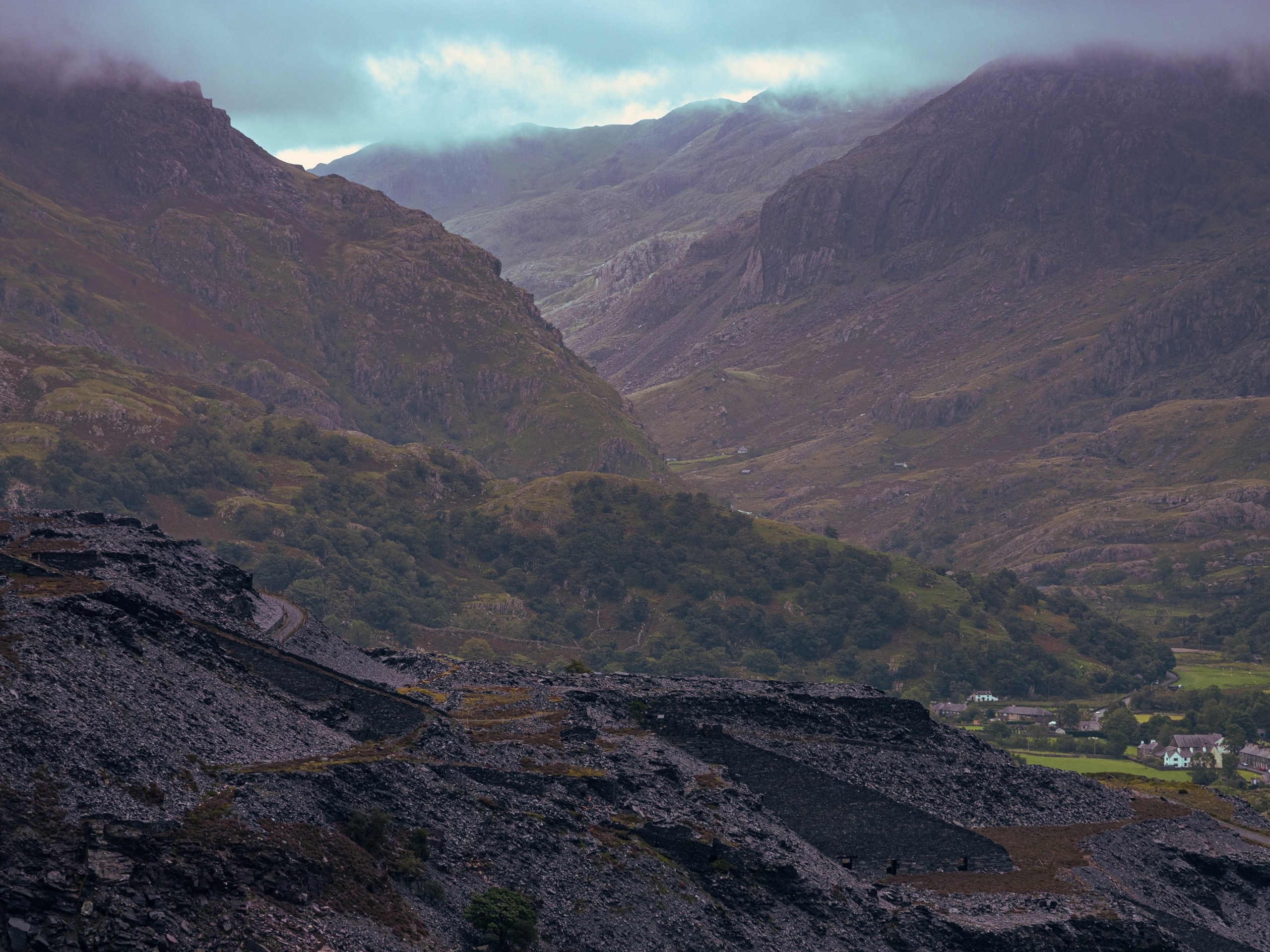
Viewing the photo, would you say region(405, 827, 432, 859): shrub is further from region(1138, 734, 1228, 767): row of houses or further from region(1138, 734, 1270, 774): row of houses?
region(1138, 734, 1270, 774): row of houses

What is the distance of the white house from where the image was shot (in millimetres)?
183500

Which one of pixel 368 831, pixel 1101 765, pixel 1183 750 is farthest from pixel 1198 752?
pixel 368 831

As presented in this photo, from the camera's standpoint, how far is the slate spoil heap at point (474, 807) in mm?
46312

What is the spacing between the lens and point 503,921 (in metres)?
54.7

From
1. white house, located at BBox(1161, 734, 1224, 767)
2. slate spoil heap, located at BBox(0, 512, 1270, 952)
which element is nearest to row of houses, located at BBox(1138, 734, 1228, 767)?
white house, located at BBox(1161, 734, 1224, 767)

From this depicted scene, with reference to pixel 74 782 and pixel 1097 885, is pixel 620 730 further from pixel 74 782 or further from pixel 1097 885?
pixel 74 782

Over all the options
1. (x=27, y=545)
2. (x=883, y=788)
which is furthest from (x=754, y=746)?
(x=27, y=545)

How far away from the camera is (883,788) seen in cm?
8475

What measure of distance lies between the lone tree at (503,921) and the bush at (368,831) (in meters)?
4.42

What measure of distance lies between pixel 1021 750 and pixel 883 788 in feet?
379

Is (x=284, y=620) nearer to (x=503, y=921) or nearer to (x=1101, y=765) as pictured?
(x=503, y=921)

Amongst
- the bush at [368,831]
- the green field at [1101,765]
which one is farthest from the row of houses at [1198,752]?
the bush at [368,831]

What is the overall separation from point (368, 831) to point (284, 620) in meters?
40.5

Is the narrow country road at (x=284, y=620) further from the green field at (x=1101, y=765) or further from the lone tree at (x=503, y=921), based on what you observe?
the green field at (x=1101, y=765)
